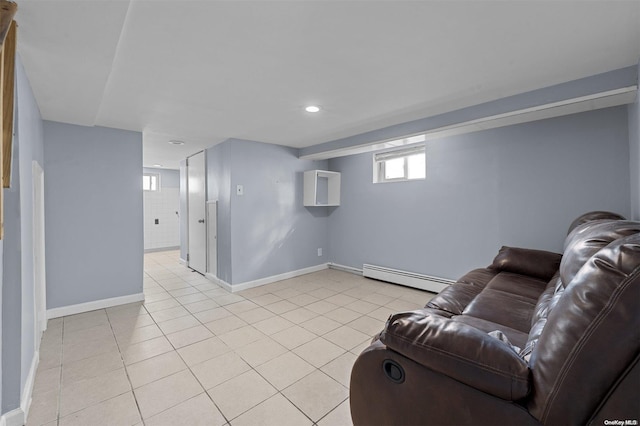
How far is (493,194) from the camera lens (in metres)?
3.44

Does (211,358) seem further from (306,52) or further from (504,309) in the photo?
(306,52)

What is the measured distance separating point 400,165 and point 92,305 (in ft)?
15.4

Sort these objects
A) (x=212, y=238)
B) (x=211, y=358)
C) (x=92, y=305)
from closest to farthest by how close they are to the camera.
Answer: (x=211, y=358) → (x=92, y=305) → (x=212, y=238)

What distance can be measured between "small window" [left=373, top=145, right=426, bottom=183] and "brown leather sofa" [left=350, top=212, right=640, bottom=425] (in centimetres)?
296

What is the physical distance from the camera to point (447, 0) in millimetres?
1412

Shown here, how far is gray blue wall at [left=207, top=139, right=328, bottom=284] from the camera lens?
4.27m

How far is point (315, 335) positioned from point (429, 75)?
2565mm

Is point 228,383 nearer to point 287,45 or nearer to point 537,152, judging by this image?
point 287,45

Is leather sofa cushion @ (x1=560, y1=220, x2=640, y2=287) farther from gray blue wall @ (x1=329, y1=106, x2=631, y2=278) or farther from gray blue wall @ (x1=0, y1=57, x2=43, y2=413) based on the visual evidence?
gray blue wall @ (x1=0, y1=57, x2=43, y2=413)

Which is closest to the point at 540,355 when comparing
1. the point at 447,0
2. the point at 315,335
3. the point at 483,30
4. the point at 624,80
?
the point at 447,0

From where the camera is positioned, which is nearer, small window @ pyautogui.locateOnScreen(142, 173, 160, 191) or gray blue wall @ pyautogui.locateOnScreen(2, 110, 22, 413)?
gray blue wall @ pyautogui.locateOnScreen(2, 110, 22, 413)

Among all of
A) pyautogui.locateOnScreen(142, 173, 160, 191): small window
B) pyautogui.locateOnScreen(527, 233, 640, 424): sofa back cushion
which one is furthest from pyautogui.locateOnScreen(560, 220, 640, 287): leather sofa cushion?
pyautogui.locateOnScreen(142, 173, 160, 191): small window

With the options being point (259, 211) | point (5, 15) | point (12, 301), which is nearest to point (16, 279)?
point (12, 301)

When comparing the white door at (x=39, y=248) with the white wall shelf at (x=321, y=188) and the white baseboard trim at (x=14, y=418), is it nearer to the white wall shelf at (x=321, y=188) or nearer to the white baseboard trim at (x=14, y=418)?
the white baseboard trim at (x=14, y=418)
